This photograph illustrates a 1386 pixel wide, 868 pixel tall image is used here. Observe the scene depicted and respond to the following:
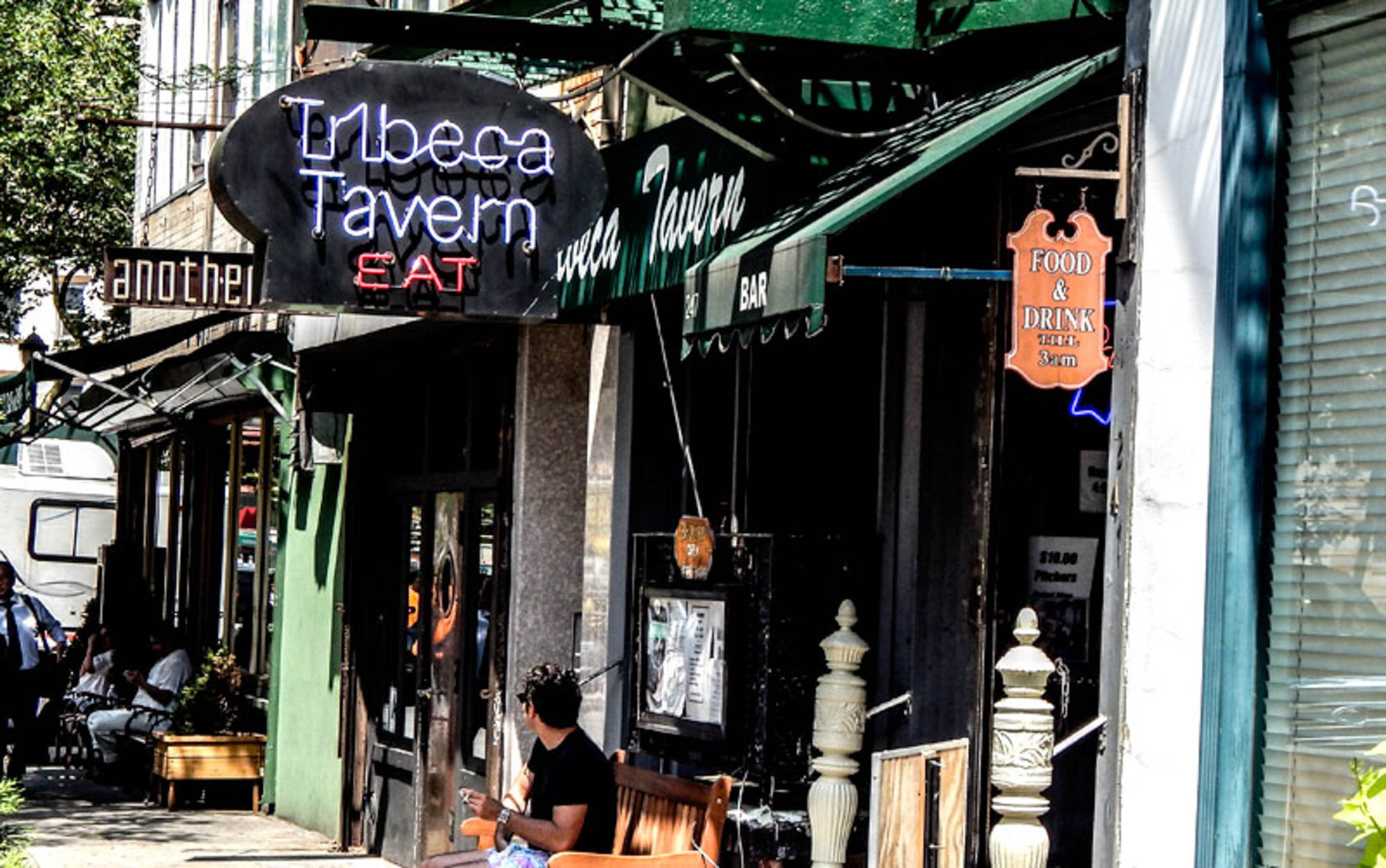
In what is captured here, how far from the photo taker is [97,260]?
1013 inches

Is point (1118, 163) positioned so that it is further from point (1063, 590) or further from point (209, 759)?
point (209, 759)

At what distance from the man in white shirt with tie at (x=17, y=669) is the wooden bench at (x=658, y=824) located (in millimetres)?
8424

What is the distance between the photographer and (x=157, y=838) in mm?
15383

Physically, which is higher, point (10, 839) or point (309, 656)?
point (309, 656)

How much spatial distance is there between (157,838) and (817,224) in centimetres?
979

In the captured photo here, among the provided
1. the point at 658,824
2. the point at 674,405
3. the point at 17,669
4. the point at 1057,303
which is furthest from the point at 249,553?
the point at 1057,303

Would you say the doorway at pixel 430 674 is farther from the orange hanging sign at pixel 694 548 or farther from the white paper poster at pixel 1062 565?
the white paper poster at pixel 1062 565

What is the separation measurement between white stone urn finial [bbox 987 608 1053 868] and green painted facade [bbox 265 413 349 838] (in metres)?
9.01

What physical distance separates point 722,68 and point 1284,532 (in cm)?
325

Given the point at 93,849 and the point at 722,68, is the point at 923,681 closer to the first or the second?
the point at 722,68

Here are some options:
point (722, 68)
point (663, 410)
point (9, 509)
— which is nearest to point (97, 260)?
point (9, 509)

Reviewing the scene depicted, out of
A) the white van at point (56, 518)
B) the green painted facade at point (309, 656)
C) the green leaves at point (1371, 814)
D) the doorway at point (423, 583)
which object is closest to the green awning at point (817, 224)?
the green leaves at point (1371, 814)

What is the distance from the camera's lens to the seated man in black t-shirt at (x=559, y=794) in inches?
353

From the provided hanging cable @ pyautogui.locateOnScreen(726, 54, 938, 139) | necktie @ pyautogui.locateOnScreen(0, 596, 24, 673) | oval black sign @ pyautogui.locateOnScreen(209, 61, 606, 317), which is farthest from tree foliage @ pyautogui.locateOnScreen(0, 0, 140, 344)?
hanging cable @ pyautogui.locateOnScreen(726, 54, 938, 139)
